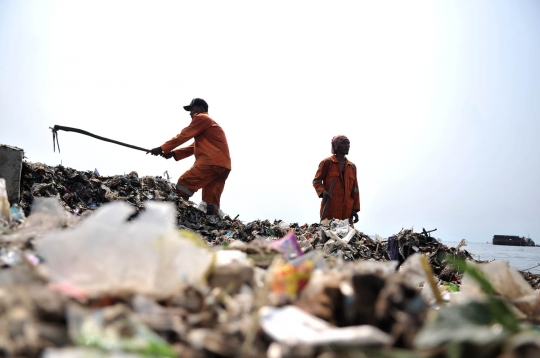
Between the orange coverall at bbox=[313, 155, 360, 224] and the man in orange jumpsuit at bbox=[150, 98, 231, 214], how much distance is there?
200cm

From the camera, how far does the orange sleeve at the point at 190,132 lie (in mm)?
8266

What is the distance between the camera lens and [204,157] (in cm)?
845

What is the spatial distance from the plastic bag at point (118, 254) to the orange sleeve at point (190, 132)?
7362 mm

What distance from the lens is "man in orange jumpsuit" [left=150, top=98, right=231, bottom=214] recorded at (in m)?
8.37

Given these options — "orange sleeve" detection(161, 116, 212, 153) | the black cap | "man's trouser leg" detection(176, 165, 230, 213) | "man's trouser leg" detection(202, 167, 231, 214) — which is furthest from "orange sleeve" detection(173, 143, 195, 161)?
the black cap

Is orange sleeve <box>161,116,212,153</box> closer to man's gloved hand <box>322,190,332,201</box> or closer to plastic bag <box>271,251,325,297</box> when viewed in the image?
man's gloved hand <box>322,190,332,201</box>

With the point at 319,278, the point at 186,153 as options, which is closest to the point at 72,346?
the point at 319,278

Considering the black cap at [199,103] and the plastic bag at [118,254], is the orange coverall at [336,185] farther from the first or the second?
the plastic bag at [118,254]

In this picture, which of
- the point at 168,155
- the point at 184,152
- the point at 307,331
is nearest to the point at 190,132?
the point at 184,152

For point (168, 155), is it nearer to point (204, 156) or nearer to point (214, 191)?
point (204, 156)

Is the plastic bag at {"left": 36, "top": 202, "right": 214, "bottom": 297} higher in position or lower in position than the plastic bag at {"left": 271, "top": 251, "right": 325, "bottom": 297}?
higher

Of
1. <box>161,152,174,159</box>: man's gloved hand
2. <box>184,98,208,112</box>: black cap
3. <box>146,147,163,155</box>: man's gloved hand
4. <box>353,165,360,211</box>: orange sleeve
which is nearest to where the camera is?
<box>146,147,163,155</box>: man's gloved hand

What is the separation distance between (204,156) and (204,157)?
22 millimetres

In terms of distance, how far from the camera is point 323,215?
9.11 metres
